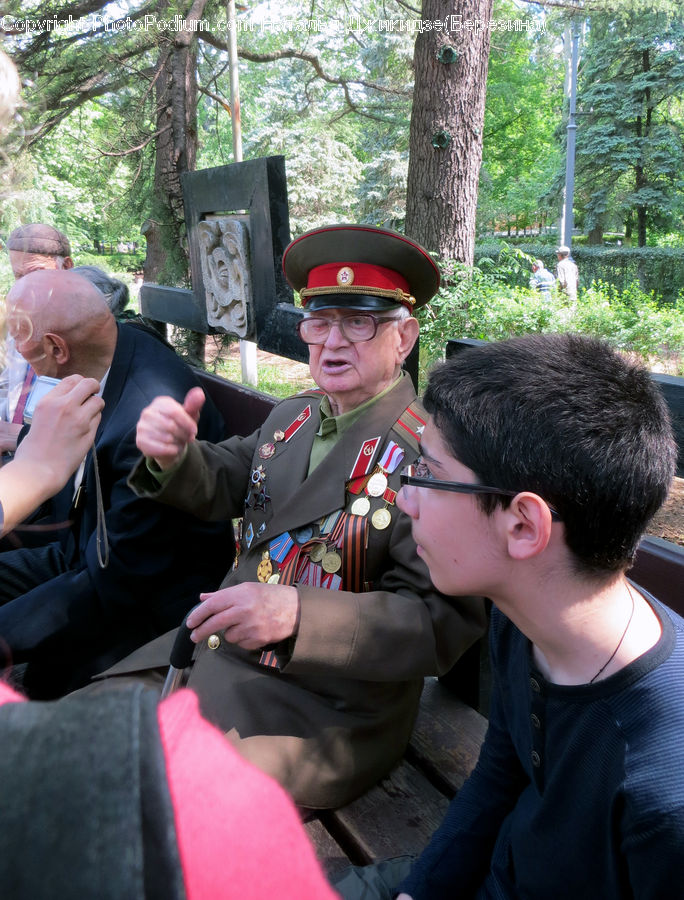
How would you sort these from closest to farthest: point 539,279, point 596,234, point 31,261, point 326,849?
A: point 326,849, point 31,261, point 539,279, point 596,234

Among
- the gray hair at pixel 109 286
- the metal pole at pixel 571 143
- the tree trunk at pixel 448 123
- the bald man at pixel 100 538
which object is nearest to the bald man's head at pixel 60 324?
the bald man at pixel 100 538

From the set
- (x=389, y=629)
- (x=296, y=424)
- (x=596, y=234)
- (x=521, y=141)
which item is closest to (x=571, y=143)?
(x=596, y=234)

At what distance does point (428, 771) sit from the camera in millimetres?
1841

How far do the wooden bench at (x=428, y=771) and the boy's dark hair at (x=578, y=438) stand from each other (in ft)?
1.46

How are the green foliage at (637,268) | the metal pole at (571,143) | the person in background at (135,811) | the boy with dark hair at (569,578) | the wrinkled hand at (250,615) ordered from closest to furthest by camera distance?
the person in background at (135,811)
the boy with dark hair at (569,578)
the wrinkled hand at (250,615)
the metal pole at (571,143)
the green foliage at (637,268)

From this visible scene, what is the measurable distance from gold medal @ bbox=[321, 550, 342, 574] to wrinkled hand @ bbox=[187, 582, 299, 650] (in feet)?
0.81

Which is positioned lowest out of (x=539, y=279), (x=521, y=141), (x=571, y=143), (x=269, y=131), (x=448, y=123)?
(x=539, y=279)

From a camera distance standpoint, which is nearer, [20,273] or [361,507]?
[361,507]

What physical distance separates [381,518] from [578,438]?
0.74 m

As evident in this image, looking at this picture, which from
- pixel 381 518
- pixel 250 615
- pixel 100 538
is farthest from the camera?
pixel 100 538

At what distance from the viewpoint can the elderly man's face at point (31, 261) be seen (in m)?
3.93

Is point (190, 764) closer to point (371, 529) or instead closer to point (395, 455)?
point (371, 529)

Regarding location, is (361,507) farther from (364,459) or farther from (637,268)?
(637,268)

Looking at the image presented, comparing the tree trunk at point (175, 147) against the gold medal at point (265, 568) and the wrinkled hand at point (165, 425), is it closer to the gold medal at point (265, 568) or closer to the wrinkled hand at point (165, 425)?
the wrinkled hand at point (165, 425)
